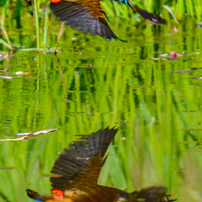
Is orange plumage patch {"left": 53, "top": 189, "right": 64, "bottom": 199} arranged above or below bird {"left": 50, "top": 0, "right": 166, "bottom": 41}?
below

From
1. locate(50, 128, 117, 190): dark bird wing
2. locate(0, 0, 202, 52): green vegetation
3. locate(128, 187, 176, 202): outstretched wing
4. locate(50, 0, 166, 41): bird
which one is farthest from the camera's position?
locate(0, 0, 202, 52): green vegetation

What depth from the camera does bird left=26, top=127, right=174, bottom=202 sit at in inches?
51.3

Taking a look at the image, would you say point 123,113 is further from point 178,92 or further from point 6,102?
point 6,102

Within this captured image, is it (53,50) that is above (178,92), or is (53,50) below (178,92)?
above

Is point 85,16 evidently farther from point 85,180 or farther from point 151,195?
point 151,195

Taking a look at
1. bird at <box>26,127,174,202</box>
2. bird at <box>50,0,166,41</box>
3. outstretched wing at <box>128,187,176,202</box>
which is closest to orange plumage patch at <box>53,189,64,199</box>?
bird at <box>26,127,174,202</box>

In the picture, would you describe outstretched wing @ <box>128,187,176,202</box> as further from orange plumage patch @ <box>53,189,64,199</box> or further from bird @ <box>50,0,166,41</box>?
bird @ <box>50,0,166,41</box>

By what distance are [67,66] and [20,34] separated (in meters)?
1.39

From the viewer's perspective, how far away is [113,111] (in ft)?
6.91

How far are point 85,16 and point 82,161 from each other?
945 mm

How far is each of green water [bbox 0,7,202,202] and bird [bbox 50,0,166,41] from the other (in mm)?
351

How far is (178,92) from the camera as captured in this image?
2371mm

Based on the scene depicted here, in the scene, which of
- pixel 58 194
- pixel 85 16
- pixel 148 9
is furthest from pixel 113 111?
pixel 148 9

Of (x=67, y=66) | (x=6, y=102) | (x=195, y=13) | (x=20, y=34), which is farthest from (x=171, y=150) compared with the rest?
(x=195, y=13)
